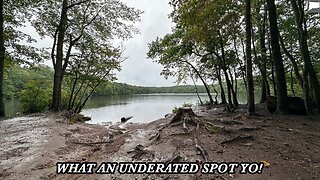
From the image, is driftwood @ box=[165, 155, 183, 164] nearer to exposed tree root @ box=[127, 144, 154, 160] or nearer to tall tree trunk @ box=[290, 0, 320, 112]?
exposed tree root @ box=[127, 144, 154, 160]

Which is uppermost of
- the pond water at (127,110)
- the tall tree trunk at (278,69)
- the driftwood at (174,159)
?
the tall tree trunk at (278,69)

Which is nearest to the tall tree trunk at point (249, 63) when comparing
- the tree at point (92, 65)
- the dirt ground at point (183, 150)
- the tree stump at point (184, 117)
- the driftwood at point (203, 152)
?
the dirt ground at point (183, 150)

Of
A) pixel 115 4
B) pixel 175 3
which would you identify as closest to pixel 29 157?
pixel 175 3

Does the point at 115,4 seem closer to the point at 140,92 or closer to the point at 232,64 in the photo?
the point at 232,64

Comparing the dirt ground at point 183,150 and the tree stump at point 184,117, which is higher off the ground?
the tree stump at point 184,117

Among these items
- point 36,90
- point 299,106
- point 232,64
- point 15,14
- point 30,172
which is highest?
point 15,14

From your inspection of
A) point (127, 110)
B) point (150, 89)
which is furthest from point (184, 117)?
point (150, 89)

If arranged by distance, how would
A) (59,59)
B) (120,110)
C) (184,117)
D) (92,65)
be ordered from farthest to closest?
(120,110), (92,65), (59,59), (184,117)

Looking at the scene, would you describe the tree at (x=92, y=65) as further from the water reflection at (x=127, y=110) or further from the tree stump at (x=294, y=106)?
the tree stump at (x=294, y=106)

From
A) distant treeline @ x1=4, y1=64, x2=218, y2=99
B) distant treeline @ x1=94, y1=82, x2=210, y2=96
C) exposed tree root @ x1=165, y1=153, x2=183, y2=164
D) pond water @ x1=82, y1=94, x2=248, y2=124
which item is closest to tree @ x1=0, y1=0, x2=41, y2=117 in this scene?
distant treeline @ x1=4, y1=64, x2=218, y2=99

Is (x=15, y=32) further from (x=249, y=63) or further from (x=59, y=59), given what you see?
(x=249, y=63)

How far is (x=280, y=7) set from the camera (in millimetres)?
14586

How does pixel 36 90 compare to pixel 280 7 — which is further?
pixel 36 90

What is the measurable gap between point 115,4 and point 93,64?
486cm
